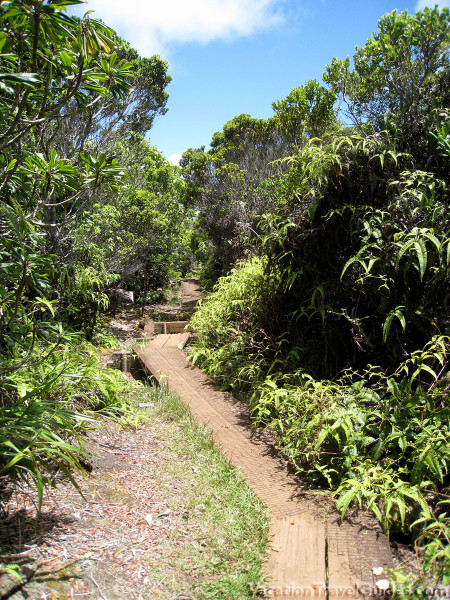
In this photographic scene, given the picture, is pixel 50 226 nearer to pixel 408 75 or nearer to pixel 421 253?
pixel 421 253

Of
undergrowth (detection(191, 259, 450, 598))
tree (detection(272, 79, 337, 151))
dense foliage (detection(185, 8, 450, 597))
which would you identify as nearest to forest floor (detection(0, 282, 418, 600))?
undergrowth (detection(191, 259, 450, 598))

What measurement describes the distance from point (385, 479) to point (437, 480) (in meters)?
0.30

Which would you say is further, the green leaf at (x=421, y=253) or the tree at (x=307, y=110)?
the tree at (x=307, y=110)

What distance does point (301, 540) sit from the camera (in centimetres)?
249

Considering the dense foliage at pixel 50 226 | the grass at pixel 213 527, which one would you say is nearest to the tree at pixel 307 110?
the dense foliage at pixel 50 226

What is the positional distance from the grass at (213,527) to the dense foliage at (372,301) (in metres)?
0.53

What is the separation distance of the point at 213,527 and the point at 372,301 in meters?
2.38

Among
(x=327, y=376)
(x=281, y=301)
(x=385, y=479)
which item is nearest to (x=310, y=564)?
(x=385, y=479)

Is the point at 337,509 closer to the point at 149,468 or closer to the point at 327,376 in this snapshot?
the point at 149,468

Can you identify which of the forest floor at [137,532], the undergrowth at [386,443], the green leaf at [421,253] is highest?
the green leaf at [421,253]

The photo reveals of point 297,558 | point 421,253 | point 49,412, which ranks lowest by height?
point 297,558

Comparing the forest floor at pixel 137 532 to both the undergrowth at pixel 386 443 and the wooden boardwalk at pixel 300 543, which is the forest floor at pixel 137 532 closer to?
the wooden boardwalk at pixel 300 543

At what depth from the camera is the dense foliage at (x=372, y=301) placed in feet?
9.50

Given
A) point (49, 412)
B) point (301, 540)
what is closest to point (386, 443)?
point (301, 540)
